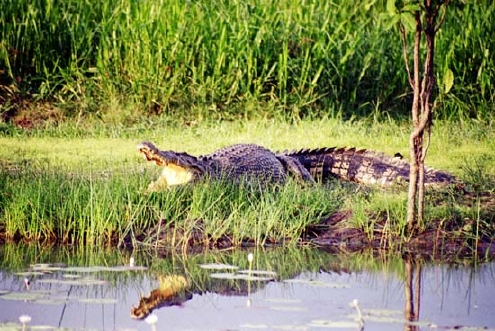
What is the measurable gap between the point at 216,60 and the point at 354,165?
257 centimetres

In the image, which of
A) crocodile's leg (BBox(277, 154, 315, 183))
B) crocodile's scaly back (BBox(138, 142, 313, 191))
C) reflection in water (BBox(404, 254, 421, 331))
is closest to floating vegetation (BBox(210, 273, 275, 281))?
reflection in water (BBox(404, 254, 421, 331))

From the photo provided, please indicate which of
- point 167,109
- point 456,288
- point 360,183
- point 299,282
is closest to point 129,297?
point 299,282

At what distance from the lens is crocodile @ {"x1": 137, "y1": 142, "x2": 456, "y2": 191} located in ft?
25.8

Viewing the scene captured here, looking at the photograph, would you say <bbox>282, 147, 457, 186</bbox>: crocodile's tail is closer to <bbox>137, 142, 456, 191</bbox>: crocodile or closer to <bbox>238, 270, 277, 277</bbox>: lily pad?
<bbox>137, 142, 456, 191</bbox>: crocodile

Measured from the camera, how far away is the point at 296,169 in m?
8.64

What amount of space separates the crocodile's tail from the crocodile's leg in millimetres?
174

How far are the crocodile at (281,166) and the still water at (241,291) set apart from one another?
1.22 metres

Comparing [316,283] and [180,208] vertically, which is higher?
[180,208]

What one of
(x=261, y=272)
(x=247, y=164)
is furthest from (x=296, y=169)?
(x=261, y=272)

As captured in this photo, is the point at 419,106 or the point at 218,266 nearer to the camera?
the point at 218,266

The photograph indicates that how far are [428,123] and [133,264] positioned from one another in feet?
6.49

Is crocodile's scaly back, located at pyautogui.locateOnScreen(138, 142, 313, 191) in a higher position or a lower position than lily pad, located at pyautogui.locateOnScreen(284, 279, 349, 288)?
higher

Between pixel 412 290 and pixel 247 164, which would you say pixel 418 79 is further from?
pixel 247 164

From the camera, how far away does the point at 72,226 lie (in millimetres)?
6855
